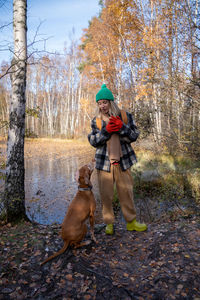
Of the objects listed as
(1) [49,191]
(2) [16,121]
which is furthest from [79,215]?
(1) [49,191]

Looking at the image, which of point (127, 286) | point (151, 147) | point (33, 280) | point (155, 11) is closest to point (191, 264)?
point (127, 286)

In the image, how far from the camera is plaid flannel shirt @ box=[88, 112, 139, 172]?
11.5ft

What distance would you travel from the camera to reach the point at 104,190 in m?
3.68

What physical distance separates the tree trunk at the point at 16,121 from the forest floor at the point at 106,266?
0.68m

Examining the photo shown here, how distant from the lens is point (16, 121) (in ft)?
13.9

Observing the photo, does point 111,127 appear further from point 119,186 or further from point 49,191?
point 49,191

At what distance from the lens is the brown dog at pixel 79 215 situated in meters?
3.13

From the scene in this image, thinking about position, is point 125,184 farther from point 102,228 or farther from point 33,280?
point 33,280

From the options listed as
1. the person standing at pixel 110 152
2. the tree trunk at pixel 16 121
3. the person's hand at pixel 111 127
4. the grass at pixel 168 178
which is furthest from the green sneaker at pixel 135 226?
the tree trunk at pixel 16 121

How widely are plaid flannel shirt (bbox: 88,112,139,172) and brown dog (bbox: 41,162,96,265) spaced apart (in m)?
0.22

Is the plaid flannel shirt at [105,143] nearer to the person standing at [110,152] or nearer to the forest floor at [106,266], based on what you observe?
the person standing at [110,152]

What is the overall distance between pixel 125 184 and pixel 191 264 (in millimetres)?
1467

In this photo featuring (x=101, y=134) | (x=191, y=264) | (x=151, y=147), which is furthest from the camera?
(x=151, y=147)

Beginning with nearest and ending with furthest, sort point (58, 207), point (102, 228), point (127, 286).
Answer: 1. point (127, 286)
2. point (102, 228)
3. point (58, 207)
